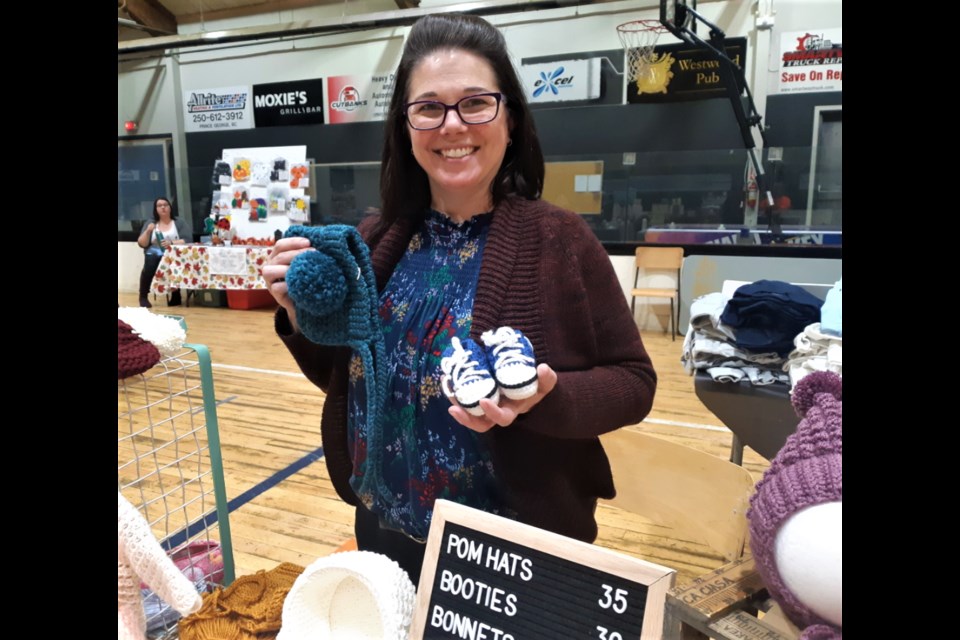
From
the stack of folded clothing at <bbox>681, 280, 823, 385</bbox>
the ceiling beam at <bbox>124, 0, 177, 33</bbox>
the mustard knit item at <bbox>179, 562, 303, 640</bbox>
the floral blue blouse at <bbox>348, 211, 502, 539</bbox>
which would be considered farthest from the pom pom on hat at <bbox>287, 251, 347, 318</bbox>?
the ceiling beam at <bbox>124, 0, 177, 33</bbox>

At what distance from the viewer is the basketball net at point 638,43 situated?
678 cm

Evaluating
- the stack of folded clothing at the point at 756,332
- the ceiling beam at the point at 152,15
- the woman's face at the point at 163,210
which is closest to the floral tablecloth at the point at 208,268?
the woman's face at the point at 163,210

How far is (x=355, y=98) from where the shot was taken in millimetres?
8500

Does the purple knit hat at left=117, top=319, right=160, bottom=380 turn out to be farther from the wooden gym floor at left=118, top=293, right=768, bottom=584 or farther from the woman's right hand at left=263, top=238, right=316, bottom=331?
the wooden gym floor at left=118, top=293, right=768, bottom=584

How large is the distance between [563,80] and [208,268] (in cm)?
496

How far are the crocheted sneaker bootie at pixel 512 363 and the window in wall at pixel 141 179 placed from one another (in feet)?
31.6

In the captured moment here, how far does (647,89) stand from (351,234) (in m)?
6.87

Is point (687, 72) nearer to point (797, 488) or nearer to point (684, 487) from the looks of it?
point (684, 487)

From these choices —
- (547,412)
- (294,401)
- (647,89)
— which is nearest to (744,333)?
(547,412)

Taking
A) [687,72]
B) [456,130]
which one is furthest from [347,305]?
[687,72]

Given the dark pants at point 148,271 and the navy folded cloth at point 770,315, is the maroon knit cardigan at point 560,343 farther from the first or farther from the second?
the dark pants at point 148,271

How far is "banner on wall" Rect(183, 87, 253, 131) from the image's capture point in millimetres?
9234
